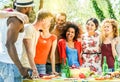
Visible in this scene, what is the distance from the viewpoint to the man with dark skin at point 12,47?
372 centimetres

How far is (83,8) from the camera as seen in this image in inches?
158

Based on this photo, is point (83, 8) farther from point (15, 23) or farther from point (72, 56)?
point (15, 23)

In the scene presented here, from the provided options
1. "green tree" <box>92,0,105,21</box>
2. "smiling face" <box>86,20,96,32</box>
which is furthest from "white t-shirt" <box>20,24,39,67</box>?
"green tree" <box>92,0,105,21</box>

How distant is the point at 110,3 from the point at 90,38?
438 millimetres

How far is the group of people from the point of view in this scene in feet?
12.3

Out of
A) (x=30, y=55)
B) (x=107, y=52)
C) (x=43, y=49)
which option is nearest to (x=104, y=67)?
(x=107, y=52)

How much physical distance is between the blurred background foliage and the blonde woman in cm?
7

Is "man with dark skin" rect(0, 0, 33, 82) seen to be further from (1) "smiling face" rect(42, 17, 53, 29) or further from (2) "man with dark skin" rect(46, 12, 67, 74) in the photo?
(2) "man with dark skin" rect(46, 12, 67, 74)

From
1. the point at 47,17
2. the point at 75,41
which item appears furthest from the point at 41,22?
the point at 75,41

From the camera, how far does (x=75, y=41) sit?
4.00 m

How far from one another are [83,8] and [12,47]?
0.88m

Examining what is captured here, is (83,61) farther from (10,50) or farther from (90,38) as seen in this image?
(10,50)

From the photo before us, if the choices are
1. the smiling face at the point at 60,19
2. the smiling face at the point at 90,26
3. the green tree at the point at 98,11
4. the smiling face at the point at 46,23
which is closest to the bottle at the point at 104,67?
the smiling face at the point at 90,26

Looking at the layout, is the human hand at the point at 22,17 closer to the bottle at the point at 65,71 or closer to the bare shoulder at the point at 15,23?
the bare shoulder at the point at 15,23
